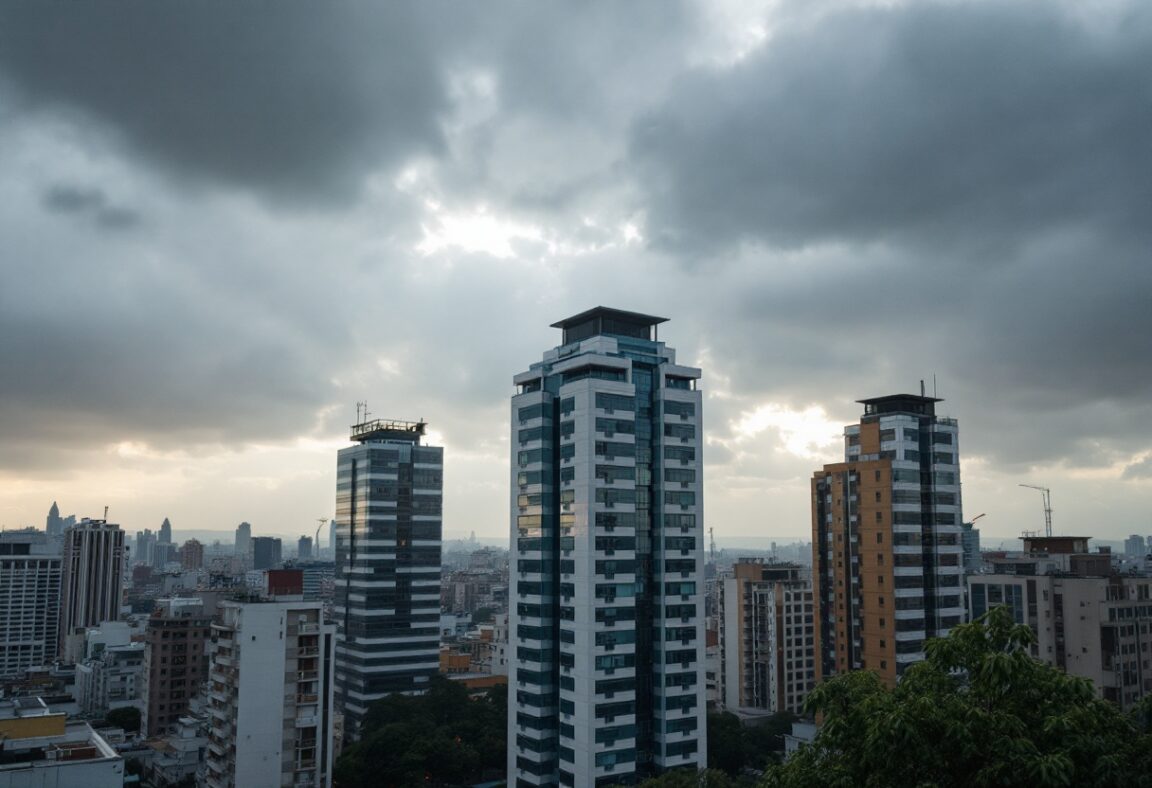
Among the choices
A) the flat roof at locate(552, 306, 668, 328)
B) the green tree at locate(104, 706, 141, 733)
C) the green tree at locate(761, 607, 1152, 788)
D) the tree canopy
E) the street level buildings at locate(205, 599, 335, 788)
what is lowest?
the green tree at locate(104, 706, 141, 733)

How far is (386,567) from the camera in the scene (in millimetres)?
133125

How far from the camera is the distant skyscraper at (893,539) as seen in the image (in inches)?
3583

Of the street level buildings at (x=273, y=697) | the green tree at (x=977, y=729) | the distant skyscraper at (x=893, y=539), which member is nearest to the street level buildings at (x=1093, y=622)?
the distant skyscraper at (x=893, y=539)


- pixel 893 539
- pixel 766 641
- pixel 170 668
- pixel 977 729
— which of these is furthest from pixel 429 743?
pixel 977 729

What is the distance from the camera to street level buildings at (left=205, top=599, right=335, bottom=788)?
272 ft

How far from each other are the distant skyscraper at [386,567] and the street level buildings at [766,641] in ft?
178

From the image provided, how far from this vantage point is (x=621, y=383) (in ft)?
274

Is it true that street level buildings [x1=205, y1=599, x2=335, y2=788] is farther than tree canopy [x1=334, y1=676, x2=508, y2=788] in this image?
No

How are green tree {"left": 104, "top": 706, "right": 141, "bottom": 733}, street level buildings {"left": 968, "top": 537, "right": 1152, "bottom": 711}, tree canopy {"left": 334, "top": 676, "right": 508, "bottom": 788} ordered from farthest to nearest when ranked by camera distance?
green tree {"left": 104, "top": 706, "right": 141, "bottom": 733}
street level buildings {"left": 968, "top": 537, "right": 1152, "bottom": 711}
tree canopy {"left": 334, "top": 676, "right": 508, "bottom": 788}

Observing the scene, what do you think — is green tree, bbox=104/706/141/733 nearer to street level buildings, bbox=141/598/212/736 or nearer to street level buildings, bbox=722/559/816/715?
street level buildings, bbox=141/598/212/736

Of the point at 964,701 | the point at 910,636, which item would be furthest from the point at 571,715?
the point at 964,701

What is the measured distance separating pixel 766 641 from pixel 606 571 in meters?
83.3

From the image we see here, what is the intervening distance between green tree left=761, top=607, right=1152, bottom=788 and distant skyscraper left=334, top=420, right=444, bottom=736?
112 m

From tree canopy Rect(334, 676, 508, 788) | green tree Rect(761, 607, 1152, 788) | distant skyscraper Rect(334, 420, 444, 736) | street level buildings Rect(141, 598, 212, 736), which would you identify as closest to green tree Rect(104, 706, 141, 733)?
street level buildings Rect(141, 598, 212, 736)
